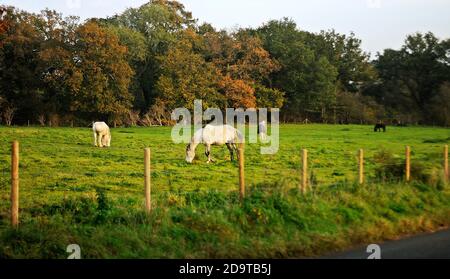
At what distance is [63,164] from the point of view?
20.8 metres

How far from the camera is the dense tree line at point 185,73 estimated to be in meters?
55.4

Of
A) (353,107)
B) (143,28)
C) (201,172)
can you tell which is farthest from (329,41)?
(201,172)

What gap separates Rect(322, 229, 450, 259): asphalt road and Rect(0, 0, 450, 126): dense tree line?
4678cm

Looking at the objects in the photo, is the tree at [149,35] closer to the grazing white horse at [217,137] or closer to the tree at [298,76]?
the tree at [298,76]

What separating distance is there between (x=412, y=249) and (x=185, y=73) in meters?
51.5

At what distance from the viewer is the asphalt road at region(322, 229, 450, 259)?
366 inches

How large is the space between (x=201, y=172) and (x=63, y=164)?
567cm

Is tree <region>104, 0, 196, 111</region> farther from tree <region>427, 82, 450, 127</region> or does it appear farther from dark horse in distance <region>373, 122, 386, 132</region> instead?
tree <region>427, 82, 450, 127</region>

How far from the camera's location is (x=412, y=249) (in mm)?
9805

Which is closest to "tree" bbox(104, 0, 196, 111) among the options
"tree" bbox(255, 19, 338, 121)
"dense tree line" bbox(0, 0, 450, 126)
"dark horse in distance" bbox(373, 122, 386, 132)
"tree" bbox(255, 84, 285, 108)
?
"dense tree line" bbox(0, 0, 450, 126)

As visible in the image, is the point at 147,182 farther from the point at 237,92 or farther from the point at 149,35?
the point at 149,35

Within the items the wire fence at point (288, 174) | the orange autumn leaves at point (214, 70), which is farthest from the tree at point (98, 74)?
the wire fence at point (288, 174)

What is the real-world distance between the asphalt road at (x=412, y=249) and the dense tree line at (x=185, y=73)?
4678 cm

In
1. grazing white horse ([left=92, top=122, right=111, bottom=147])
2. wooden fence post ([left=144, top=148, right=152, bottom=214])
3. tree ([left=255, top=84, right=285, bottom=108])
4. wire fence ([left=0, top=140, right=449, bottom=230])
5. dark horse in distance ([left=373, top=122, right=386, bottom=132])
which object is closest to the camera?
wooden fence post ([left=144, top=148, right=152, bottom=214])
